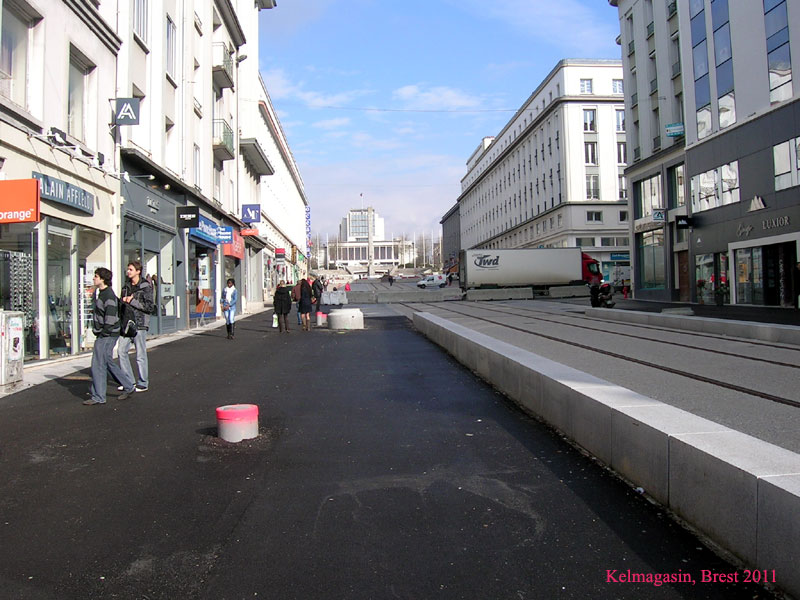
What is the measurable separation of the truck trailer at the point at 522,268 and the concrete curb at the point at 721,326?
23.5 metres

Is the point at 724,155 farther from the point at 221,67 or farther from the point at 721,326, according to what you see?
the point at 221,67

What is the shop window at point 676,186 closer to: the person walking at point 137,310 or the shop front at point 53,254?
the shop front at point 53,254

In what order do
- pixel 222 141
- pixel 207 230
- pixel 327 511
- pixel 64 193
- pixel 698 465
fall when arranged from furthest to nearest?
1. pixel 222 141
2. pixel 207 230
3. pixel 64 193
4. pixel 327 511
5. pixel 698 465

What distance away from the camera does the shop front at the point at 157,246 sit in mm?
16422

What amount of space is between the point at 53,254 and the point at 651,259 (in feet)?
106

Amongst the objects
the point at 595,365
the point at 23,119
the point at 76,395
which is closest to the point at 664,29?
the point at 595,365

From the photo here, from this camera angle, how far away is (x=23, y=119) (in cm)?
1114

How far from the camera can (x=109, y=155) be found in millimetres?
15148

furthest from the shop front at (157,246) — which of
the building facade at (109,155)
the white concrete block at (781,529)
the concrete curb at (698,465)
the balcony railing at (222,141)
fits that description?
the white concrete block at (781,529)

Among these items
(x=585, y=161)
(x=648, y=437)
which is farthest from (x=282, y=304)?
(x=585, y=161)

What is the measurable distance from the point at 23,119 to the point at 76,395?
5875 millimetres

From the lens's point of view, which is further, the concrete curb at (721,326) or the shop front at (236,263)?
the shop front at (236,263)

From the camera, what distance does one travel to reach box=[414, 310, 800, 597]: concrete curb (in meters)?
2.80

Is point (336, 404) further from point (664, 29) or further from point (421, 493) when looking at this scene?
point (664, 29)
